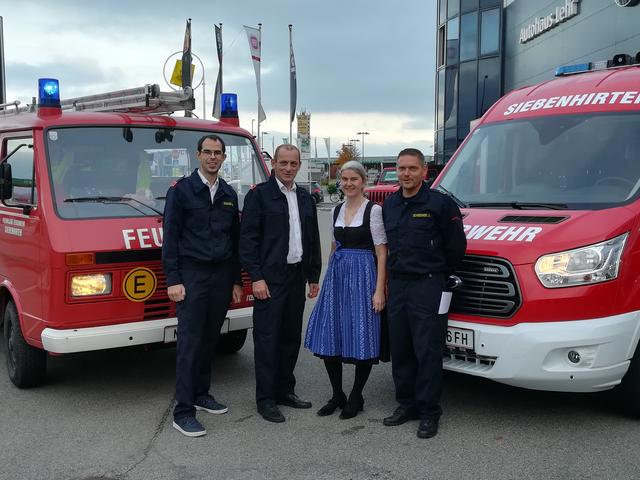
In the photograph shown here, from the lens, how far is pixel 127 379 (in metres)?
5.75

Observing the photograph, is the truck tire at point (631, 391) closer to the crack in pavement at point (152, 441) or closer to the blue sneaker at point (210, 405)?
the blue sneaker at point (210, 405)

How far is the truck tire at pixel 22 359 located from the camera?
5.24m

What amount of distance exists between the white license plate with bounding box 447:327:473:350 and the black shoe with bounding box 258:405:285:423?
1.28 m

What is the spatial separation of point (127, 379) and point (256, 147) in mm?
2354

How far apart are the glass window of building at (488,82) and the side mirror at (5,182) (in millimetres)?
26867

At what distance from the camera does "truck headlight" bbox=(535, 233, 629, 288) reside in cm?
415

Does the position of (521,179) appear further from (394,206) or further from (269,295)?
(269,295)

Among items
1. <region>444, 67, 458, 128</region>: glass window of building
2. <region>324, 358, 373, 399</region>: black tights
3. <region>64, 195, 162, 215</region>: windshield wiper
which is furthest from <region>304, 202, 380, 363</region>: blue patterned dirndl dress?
<region>444, 67, 458, 128</region>: glass window of building

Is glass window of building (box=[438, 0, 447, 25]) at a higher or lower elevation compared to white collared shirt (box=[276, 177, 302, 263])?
higher

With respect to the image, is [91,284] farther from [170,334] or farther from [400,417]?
[400,417]

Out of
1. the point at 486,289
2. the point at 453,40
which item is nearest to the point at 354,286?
the point at 486,289

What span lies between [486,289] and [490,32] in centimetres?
2830

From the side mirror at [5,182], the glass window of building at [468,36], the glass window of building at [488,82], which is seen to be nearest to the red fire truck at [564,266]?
the side mirror at [5,182]

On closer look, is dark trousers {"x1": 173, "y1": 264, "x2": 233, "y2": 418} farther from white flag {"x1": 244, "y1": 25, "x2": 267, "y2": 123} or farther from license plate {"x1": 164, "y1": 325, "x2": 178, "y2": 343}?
white flag {"x1": 244, "y1": 25, "x2": 267, "y2": 123}
